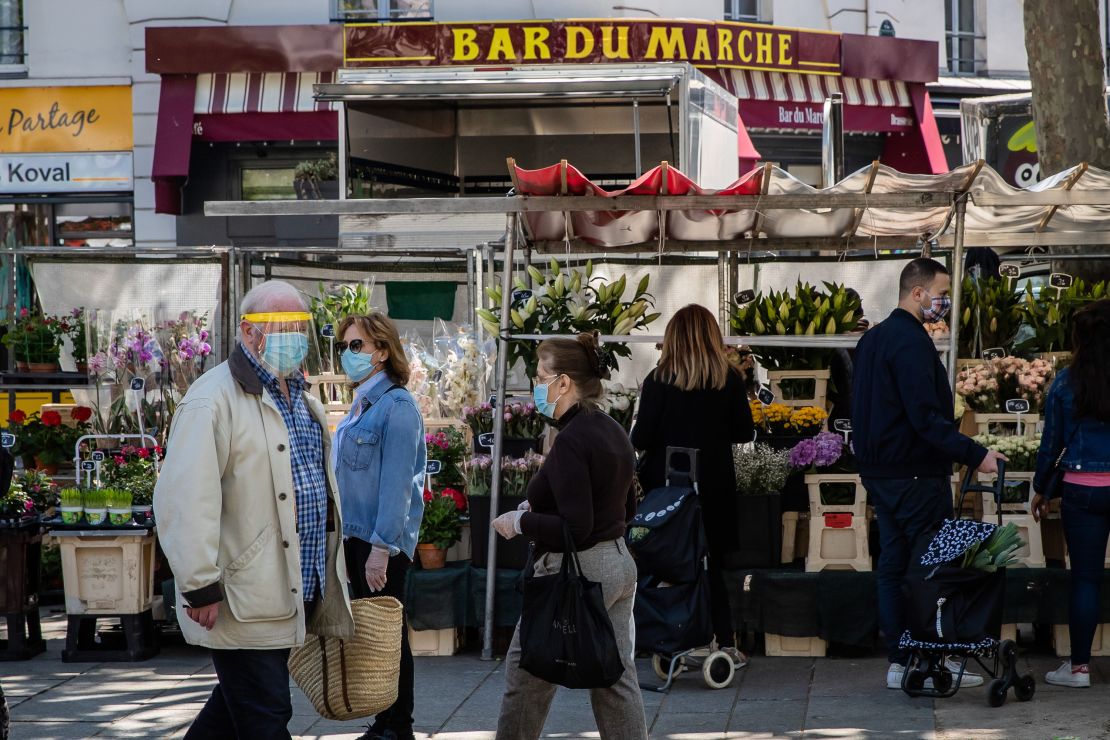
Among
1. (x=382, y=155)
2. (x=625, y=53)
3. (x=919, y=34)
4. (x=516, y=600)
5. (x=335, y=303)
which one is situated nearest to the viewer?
(x=516, y=600)

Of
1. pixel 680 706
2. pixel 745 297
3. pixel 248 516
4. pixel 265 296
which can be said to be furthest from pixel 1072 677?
pixel 265 296

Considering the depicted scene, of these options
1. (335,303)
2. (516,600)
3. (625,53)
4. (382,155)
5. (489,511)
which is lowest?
(516,600)

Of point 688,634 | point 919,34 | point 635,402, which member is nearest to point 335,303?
point 635,402

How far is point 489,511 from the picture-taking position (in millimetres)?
7309

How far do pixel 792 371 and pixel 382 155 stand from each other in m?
6.32

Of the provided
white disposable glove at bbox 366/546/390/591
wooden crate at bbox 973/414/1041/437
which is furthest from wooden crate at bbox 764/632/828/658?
white disposable glove at bbox 366/546/390/591

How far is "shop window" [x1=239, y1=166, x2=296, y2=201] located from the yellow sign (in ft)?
4.53

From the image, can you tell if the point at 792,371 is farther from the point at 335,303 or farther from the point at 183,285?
the point at 183,285

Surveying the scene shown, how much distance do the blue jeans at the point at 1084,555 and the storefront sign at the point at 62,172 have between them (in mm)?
12367

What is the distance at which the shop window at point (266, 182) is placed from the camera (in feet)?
52.7

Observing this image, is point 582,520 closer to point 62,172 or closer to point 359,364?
point 359,364

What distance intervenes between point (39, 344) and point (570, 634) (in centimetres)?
622

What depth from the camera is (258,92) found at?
15.4 metres

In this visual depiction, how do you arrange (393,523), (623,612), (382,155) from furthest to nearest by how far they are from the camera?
1. (382,155)
2. (393,523)
3. (623,612)
